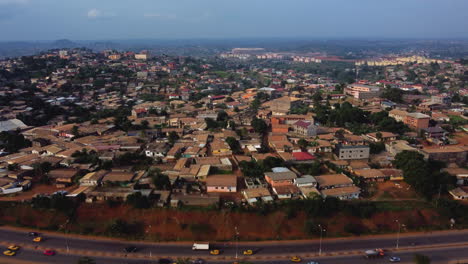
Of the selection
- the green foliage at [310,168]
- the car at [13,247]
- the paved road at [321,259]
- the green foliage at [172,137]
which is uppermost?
the green foliage at [172,137]

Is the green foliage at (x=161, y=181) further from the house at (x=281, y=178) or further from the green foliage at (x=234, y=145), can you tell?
the green foliage at (x=234, y=145)

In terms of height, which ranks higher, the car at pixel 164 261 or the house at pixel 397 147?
the house at pixel 397 147

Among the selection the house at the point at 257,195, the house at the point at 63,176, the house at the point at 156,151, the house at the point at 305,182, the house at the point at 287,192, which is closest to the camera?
the house at the point at 257,195

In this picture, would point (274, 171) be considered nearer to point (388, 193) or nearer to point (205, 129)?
point (388, 193)

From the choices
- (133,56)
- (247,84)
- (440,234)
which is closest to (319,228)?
(440,234)

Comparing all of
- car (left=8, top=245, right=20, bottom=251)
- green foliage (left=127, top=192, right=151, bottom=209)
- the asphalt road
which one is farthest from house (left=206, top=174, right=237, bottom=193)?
car (left=8, top=245, right=20, bottom=251)

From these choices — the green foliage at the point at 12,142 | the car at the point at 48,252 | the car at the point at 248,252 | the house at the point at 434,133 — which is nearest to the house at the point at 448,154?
the house at the point at 434,133
